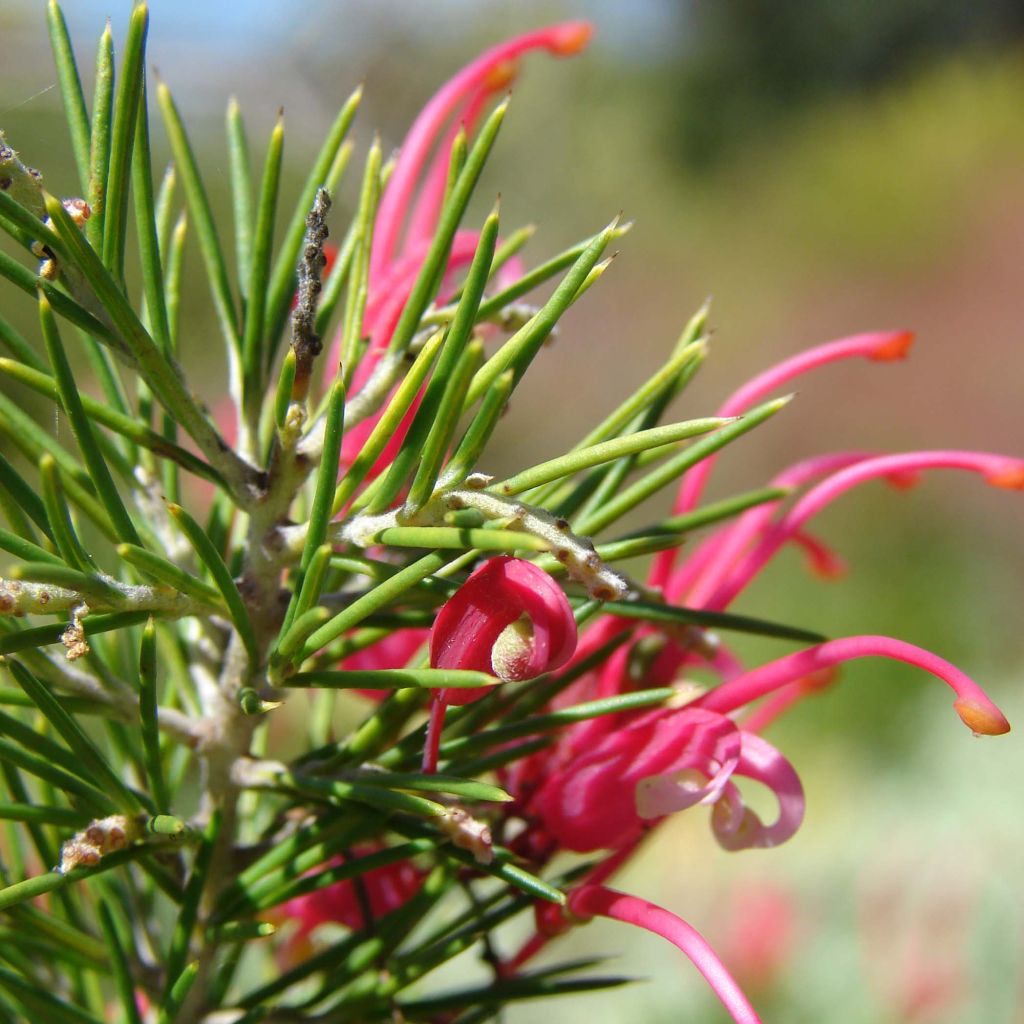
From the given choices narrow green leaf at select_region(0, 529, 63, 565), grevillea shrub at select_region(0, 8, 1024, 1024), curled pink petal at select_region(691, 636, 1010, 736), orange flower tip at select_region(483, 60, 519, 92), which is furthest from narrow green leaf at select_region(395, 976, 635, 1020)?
orange flower tip at select_region(483, 60, 519, 92)

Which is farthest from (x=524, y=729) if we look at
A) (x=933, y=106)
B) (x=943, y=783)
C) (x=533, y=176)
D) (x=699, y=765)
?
(x=933, y=106)

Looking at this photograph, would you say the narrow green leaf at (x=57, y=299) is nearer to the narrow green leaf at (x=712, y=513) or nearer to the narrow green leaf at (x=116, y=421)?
the narrow green leaf at (x=116, y=421)

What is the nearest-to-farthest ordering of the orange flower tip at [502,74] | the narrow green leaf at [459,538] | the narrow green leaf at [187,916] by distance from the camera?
the narrow green leaf at [459,538] < the narrow green leaf at [187,916] < the orange flower tip at [502,74]

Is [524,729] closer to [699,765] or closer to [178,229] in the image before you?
[699,765]

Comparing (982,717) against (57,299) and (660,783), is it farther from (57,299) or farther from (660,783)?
(57,299)

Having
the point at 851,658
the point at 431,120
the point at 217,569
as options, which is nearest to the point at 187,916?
the point at 217,569

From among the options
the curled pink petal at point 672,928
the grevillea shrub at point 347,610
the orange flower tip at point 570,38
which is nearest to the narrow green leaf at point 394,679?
the grevillea shrub at point 347,610

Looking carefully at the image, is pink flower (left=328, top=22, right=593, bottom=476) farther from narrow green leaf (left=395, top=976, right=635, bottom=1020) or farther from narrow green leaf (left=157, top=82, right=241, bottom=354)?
narrow green leaf (left=395, top=976, right=635, bottom=1020)
